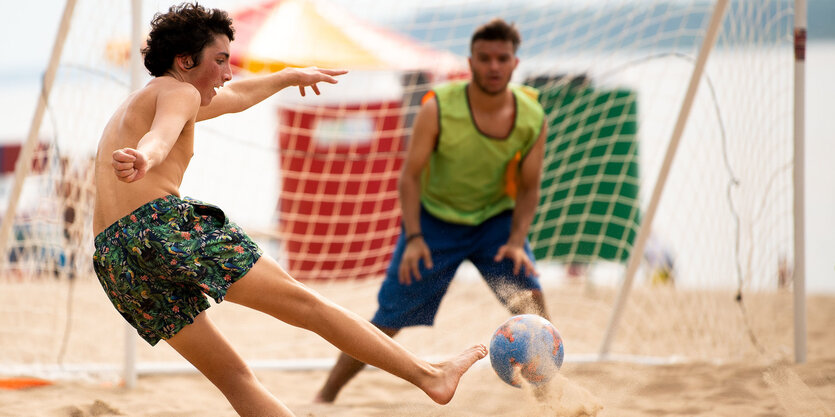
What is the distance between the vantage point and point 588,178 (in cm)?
830

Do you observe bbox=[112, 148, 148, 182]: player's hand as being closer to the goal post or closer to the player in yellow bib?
the player in yellow bib

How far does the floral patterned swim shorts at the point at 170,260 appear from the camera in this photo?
2.44m

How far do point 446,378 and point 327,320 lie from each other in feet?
1.63

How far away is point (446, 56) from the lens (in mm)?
10070

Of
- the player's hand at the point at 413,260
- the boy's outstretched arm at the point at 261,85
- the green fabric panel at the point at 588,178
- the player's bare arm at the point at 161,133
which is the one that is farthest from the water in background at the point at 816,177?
the player's bare arm at the point at 161,133

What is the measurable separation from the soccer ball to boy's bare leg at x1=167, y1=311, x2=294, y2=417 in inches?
36.2

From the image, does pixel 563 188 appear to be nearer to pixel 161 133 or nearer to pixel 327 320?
pixel 327 320

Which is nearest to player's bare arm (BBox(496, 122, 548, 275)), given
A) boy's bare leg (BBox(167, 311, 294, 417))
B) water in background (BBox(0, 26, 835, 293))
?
boy's bare leg (BBox(167, 311, 294, 417))

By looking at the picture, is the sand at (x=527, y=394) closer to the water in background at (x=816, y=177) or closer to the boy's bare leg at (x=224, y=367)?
the boy's bare leg at (x=224, y=367)

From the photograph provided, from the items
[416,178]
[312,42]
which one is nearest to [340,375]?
[416,178]

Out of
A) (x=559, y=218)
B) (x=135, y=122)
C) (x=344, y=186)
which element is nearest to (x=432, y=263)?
(x=135, y=122)

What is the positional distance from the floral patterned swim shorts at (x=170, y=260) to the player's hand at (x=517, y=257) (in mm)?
1645

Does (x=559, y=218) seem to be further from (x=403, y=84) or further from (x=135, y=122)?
(x=135, y=122)

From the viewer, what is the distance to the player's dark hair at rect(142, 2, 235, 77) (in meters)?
2.60
